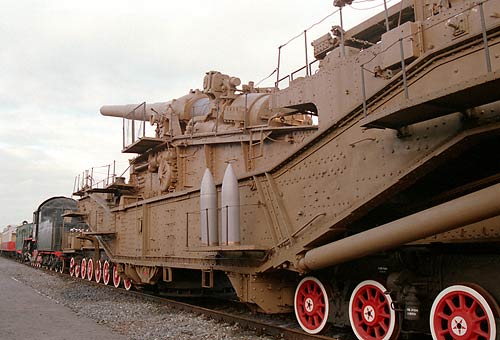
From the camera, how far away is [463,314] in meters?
5.70

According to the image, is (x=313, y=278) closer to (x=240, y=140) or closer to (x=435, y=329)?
(x=435, y=329)

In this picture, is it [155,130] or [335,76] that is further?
[155,130]

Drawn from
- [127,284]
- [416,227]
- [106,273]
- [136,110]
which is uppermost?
[136,110]

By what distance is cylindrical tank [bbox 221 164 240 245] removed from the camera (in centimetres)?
848

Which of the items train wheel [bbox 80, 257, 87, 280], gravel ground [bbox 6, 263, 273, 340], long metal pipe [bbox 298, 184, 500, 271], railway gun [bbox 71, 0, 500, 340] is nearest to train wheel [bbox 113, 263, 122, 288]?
gravel ground [bbox 6, 263, 273, 340]

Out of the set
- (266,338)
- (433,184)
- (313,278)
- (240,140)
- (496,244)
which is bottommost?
(266,338)

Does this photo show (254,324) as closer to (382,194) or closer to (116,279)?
(382,194)

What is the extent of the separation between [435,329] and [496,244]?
1.27 metres

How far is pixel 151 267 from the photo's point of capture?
1288 cm

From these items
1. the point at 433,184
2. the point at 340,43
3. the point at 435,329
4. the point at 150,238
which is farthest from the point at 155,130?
the point at 435,329

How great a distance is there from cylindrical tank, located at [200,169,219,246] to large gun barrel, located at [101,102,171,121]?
A: 5.99 m

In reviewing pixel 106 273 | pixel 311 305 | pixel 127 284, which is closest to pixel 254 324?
pixel 311 305

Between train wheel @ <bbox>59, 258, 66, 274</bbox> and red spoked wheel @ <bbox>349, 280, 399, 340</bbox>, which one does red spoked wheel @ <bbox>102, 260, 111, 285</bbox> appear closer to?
train wheel @ <bbox>59, 258, 66, 274</bbox>

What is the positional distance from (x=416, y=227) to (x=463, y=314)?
1.24 meters
